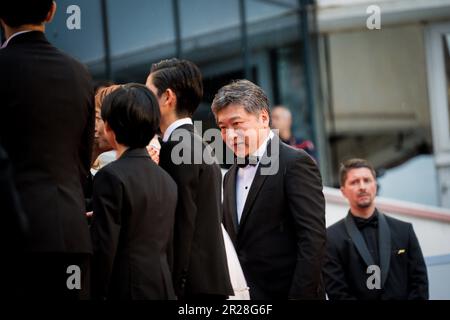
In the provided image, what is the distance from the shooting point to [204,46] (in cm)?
1164

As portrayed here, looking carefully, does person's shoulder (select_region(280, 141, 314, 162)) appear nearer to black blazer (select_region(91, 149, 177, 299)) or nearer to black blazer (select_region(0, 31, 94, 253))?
black blazer (select_region(91, 149, 177, 299))

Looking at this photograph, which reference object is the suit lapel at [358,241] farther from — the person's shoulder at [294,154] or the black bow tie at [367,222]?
the person's shoulder at [294,154]

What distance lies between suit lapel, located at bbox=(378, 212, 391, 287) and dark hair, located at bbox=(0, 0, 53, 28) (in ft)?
12.0

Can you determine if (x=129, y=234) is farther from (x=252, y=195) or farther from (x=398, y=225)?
(x=398, y=225)

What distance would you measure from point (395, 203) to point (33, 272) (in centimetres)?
683

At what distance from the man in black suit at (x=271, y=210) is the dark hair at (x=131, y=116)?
83cm

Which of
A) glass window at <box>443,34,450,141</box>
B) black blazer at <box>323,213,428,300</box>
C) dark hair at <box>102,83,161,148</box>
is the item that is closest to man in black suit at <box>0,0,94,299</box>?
dark hair at <box>102,83,161,148</box>

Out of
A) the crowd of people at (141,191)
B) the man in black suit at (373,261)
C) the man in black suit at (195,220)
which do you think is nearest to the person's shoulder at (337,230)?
the man in black suit at (373,261)

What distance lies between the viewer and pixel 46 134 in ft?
12.4

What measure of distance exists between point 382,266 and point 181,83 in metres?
2.74

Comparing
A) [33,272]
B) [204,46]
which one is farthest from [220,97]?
[204,46]

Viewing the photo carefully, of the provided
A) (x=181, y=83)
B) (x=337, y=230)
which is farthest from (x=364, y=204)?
(x=181, y=83)

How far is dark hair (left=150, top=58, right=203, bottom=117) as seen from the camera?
15.3ft

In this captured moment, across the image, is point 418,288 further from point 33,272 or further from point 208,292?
point 33,272
